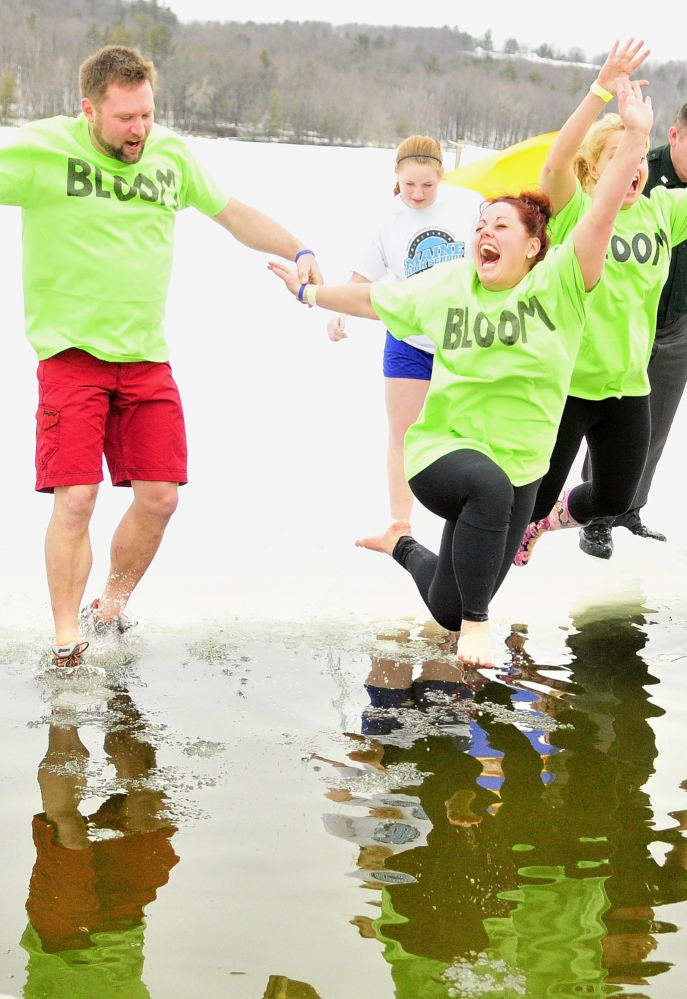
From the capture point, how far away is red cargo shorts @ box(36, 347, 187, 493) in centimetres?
380

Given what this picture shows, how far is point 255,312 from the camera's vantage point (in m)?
9.91

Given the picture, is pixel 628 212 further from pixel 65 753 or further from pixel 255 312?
pixel 255 312

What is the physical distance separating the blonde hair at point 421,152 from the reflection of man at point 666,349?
0.98 m

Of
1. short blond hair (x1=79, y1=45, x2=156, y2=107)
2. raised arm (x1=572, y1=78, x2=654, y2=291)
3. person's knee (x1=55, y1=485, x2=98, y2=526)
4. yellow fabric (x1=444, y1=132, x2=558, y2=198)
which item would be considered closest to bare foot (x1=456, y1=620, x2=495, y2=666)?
raised arm (x1=572, y1=78, x2=654, y2=291)

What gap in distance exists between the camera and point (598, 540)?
473 cm

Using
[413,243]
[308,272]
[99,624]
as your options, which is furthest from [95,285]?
[413,243]

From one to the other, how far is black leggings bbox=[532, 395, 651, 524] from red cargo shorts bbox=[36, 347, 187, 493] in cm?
133

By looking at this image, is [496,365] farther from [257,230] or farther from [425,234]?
[425,234]

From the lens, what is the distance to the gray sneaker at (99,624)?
411cm

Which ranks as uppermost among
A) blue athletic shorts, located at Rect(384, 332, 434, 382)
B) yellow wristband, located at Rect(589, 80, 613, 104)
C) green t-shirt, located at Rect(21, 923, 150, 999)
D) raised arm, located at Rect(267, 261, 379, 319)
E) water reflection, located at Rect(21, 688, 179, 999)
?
yellow wristband, located at Rect(589, 80, 613, 104)

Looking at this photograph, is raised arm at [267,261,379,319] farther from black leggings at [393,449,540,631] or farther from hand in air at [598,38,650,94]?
hand in air at [598,38,650,94]

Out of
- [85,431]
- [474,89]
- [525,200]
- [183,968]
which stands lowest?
[183,968]

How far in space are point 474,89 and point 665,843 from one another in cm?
1455

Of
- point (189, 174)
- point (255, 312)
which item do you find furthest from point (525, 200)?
point (255, 312)
